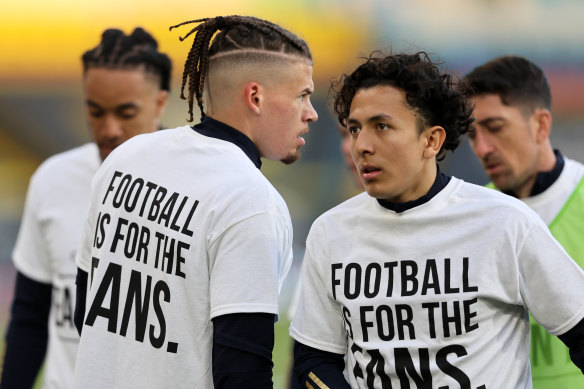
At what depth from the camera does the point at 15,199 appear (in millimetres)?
10812

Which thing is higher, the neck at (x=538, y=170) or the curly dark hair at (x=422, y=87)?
the curly dark hair at (x=422, y=87)

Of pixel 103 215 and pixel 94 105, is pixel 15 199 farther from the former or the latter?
pixel 103 215

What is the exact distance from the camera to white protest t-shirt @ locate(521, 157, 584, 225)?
326 cm

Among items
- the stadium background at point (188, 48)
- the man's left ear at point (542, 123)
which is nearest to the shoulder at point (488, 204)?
the man's left ear at point (542, 123)

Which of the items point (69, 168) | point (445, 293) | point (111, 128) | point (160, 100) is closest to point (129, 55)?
point (160, 100)

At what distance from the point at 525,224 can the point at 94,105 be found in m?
1.91

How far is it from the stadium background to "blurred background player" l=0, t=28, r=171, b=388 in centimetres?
641

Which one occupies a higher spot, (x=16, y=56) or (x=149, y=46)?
(x=16, y=56)

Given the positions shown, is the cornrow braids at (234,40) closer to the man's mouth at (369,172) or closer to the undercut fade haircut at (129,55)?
the man's mouth at (369,172)

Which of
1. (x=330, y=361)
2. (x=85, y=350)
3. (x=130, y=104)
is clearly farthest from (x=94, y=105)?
(x=330, y=361)

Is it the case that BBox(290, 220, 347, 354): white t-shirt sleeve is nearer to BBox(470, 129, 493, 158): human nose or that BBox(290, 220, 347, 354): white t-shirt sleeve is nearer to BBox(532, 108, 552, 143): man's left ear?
BBox(470, 129, 493, 158): human nose

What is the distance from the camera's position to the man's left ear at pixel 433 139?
8.86 ft

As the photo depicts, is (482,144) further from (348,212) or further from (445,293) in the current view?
(445,293)

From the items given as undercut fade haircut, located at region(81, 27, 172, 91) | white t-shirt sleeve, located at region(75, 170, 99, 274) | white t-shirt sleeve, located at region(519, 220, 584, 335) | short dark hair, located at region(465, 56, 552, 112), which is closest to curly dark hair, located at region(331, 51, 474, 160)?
white t-shirt sleeve, located at region(519, 220, 584, 335)
